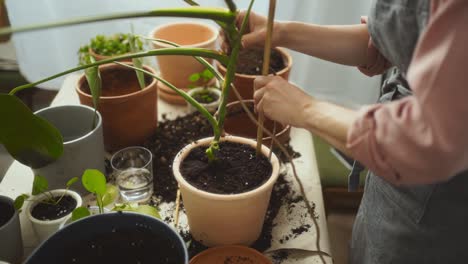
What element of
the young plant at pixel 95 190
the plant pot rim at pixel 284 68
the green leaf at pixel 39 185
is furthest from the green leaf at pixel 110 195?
the plant pot rim at pixel 284 68

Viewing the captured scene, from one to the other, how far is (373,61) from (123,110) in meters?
0.51

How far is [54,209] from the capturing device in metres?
0.81

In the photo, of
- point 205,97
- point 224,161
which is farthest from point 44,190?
point 205,97

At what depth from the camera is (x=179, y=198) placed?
91 cm

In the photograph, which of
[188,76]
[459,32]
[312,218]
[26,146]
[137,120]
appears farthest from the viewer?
[188,76]

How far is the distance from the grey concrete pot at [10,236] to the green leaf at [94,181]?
0.40ft

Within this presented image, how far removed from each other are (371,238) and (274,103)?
36 cm

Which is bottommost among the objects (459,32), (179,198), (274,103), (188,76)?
(179,198)

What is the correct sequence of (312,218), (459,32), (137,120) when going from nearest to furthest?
(459,32) < (312,218) < (137,120)

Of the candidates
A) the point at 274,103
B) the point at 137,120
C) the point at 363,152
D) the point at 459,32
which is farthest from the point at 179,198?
the point at 459,32

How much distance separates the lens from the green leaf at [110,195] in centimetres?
81

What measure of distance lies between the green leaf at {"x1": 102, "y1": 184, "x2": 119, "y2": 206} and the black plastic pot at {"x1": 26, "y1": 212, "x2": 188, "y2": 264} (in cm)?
14

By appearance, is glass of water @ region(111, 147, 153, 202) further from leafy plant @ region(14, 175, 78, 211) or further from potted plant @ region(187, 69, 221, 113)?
potted plant @ region(187, 69, 221, 113)

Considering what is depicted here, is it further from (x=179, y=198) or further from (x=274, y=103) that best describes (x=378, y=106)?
(x=179, y=198)
